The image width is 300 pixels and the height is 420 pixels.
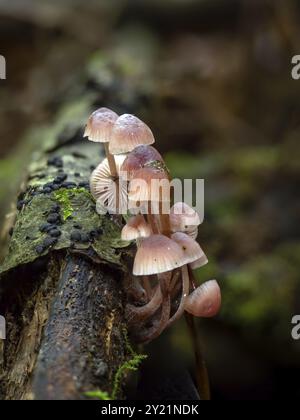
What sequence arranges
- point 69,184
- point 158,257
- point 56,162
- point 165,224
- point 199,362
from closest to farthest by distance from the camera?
point 158,257
point 165,224
point 199,362
point 69,184
point 56,162

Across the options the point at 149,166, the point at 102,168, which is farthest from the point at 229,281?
the point at 149,166

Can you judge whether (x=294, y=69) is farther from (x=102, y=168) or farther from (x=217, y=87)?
(x=102, y=168)

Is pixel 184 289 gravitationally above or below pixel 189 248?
below

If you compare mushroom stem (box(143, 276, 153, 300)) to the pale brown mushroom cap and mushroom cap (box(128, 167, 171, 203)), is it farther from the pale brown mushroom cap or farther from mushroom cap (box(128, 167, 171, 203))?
mushroom cap (box(128, 167, 171, 203))

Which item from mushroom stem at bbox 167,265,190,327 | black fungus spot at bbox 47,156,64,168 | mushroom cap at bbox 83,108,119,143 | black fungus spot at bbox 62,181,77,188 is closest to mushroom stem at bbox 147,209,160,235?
mushroom stem at bbox 167,265,190,327

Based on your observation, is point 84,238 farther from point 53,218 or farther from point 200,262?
point 200,262

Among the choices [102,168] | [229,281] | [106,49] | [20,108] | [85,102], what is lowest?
[102,168]

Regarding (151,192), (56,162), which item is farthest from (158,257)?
(56,162)
